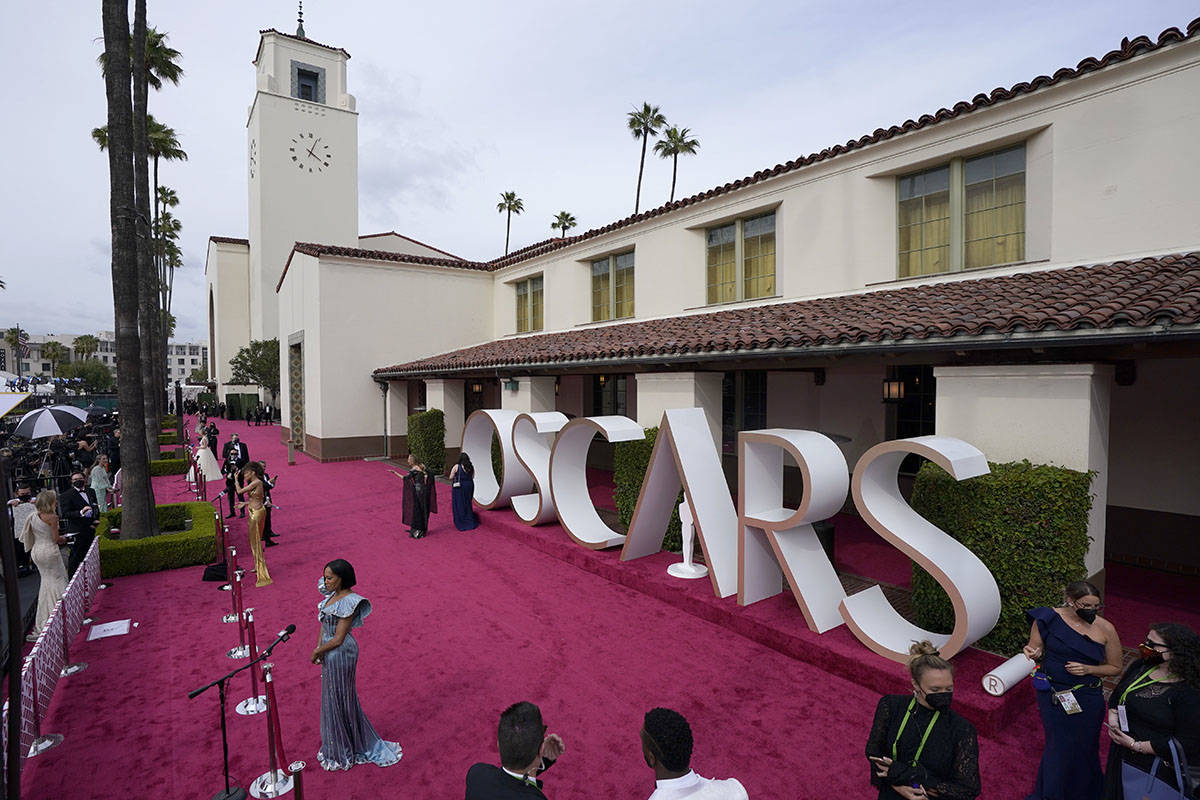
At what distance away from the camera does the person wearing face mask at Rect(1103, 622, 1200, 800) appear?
3615 mm

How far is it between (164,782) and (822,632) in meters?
6.51

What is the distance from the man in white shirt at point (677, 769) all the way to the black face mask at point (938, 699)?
1.20 m

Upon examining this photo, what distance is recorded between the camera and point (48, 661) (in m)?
6.08

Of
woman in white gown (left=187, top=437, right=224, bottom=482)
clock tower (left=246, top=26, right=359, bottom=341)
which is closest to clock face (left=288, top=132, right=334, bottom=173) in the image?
clock tower (left=246, top=26, right=359, bottom=341)

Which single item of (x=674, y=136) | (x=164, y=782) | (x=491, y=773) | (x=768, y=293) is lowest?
(x=164, y=782)

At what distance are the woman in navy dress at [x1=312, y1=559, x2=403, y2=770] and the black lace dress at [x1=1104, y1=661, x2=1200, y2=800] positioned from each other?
17.7ft

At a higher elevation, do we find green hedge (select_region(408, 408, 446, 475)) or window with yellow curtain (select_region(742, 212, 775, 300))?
window with yellow curtain (select_region(742, 212, 775, 300))

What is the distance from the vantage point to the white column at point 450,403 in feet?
65.9

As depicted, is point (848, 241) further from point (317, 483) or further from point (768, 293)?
point (317, 483)

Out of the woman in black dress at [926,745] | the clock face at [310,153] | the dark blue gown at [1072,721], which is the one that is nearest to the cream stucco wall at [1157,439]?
the dark blue gown at [1072,721]

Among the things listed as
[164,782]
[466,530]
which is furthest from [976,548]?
[466,530]

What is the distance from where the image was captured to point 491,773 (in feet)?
10.1

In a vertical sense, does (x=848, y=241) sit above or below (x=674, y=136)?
below

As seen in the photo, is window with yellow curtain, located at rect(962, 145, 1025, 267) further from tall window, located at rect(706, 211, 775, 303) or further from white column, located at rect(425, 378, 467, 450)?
white column, located at rect(425, 378, 467, 450)
